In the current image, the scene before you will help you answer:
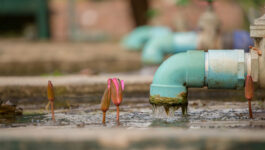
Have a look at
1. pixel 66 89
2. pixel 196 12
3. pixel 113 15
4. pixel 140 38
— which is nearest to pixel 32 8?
pixel 113 15

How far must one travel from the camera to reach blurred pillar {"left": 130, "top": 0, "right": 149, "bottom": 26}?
38.7ft

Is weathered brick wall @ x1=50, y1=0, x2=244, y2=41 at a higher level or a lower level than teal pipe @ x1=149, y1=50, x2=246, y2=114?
higher

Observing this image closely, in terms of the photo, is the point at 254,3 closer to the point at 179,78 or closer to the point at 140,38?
the point at 140,38

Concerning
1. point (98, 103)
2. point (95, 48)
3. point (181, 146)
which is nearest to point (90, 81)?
point (98, 103)

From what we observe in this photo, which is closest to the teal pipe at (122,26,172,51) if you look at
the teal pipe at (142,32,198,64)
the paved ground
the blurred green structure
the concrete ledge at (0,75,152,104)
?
the paved ground

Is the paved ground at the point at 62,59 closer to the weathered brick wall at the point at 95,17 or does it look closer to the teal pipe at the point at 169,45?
the teal pipe at the point at 169,45

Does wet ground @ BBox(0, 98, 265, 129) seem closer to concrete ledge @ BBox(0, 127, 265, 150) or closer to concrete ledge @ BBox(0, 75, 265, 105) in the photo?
concrete ledge @ BBox(0, 127, 265, 150)

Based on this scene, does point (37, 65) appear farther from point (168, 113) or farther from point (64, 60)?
point (168, 113)

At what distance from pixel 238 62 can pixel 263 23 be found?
37 cm

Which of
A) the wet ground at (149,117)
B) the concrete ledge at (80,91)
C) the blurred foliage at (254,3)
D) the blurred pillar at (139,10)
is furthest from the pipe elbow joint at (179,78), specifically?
the blurred pillar at (139,10)

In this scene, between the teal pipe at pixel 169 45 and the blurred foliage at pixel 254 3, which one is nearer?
the teal pipe at pixel 169 45

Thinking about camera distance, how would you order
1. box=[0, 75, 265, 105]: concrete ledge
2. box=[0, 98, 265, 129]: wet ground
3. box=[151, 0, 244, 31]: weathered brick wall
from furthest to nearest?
1. box=[151, 0, 244, 31]: weathered brick wall
2. box=[0, 75, 265, 105]: concrete ledge
3. box=[0, 98, 265, 129]: wet ground

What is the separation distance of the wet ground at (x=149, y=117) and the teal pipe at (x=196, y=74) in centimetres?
13

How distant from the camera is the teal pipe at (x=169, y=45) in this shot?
7402 mm
